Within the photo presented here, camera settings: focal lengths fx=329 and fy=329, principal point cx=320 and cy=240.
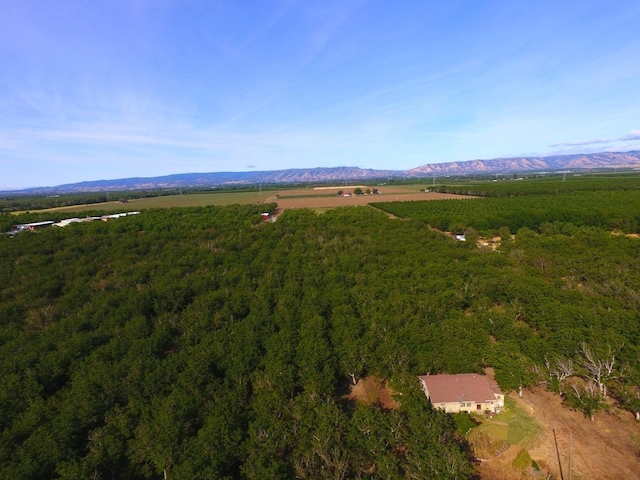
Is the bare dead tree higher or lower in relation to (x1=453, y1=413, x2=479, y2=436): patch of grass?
higher

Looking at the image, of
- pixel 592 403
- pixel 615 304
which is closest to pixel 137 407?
pixel 592 403

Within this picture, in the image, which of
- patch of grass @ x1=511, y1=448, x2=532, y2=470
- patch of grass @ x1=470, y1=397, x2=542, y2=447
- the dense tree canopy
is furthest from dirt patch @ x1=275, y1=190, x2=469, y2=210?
patch of grass @ x1=511, y1=448, x2=532, y2=470

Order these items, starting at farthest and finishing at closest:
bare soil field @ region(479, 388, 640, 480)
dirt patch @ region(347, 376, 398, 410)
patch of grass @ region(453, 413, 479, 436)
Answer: dirt patch @ region(347, 376, 398, 410) → patch of grass @ region(453, 413, 479, 436) → bare soil field @ region(479, 388, 640, 480)

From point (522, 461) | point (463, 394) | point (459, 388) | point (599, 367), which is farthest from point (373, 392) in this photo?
point (599, 367)

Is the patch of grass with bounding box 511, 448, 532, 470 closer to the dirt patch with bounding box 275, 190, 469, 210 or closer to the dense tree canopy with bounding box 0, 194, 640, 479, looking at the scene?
the dense tree canopy with bounding box 0, 194, 640, 479

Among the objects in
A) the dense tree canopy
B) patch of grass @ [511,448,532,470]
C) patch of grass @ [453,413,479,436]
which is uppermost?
the dense tree canopy

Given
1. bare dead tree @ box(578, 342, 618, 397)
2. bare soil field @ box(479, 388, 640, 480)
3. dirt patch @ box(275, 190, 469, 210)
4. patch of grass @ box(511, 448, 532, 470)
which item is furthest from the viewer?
dirt patch @ box(275, 190, 469, 210)

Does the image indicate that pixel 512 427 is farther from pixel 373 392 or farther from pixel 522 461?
pixel 373 392
